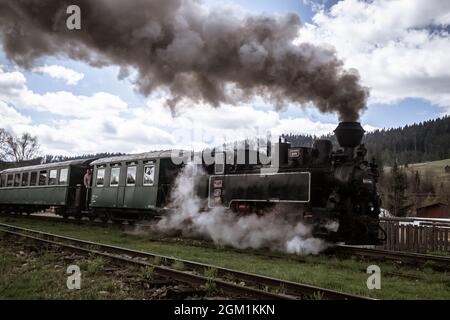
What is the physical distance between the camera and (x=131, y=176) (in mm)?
16547

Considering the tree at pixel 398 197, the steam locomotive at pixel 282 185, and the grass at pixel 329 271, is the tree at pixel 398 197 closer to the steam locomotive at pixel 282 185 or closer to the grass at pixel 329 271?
the steam locomotive at pixel 282 185

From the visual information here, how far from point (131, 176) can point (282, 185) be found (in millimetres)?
7353

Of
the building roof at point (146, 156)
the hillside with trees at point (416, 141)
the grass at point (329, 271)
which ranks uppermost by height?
the hillside with trees at point (416, 141)

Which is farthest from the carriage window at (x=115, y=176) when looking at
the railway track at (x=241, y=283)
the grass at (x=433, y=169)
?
the grass at (x=433, y=169)

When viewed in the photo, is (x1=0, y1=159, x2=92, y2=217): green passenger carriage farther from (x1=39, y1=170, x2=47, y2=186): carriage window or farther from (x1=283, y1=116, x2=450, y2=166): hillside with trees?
(x1=283, y1=116, x2=450, y2=166): hillside with trees

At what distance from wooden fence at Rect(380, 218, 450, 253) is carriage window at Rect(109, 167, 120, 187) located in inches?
399

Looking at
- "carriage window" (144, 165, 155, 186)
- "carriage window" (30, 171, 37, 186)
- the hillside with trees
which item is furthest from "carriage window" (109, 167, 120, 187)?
the hillside with trees

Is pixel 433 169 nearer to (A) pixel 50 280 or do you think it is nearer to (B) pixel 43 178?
(B) pixel 43 178

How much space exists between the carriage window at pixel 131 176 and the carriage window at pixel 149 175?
2.60ft

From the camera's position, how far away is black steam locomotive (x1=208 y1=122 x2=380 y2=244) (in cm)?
1053

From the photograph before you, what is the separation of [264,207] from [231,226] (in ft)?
4.40

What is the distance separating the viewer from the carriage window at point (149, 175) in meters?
15.4

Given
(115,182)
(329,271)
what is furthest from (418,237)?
(115,182)

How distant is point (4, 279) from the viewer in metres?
6.59
